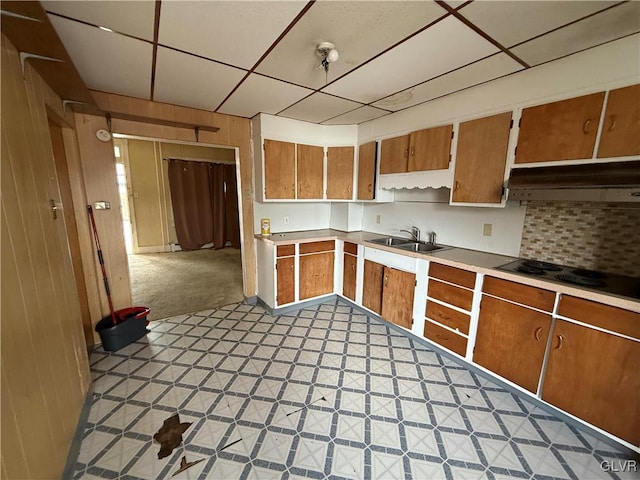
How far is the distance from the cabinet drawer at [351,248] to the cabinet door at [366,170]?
631mm

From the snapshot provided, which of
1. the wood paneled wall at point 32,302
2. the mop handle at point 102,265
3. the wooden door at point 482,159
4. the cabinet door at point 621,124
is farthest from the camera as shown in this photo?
the mop handle at point 102,265

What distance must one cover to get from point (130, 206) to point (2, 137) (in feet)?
17.6

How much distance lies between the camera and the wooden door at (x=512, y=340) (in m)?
1.71

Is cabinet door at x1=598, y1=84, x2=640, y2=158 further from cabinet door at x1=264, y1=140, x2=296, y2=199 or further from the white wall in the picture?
the white wall

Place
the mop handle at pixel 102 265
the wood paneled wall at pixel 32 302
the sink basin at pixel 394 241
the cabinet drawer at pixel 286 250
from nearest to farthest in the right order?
the wood paneled wall at pixel 32 302 → the mop handle at pixel 102 265 → the cabinet drawer at pixel 286 250 → the sink basin at pixel 394 241

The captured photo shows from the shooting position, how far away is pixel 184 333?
2.65 metres

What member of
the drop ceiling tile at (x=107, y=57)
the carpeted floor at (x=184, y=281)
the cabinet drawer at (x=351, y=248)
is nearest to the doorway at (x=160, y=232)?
the carpeted floor at (x=184, y=281)

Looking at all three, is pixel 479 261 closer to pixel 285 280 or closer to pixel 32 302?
pixel 285 280

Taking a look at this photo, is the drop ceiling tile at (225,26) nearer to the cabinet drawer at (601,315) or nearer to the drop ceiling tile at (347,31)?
the drop ceiling tile at (347,31)

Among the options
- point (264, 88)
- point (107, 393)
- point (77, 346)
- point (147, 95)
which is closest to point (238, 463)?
point (107, 393)

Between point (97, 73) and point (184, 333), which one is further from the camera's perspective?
point (184, 333)

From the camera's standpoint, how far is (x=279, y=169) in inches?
121

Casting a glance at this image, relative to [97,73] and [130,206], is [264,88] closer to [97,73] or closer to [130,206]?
[97,73]

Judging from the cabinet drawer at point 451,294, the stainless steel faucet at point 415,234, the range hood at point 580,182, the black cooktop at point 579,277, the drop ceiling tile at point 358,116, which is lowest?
the cabinet drawer at point 451,294
